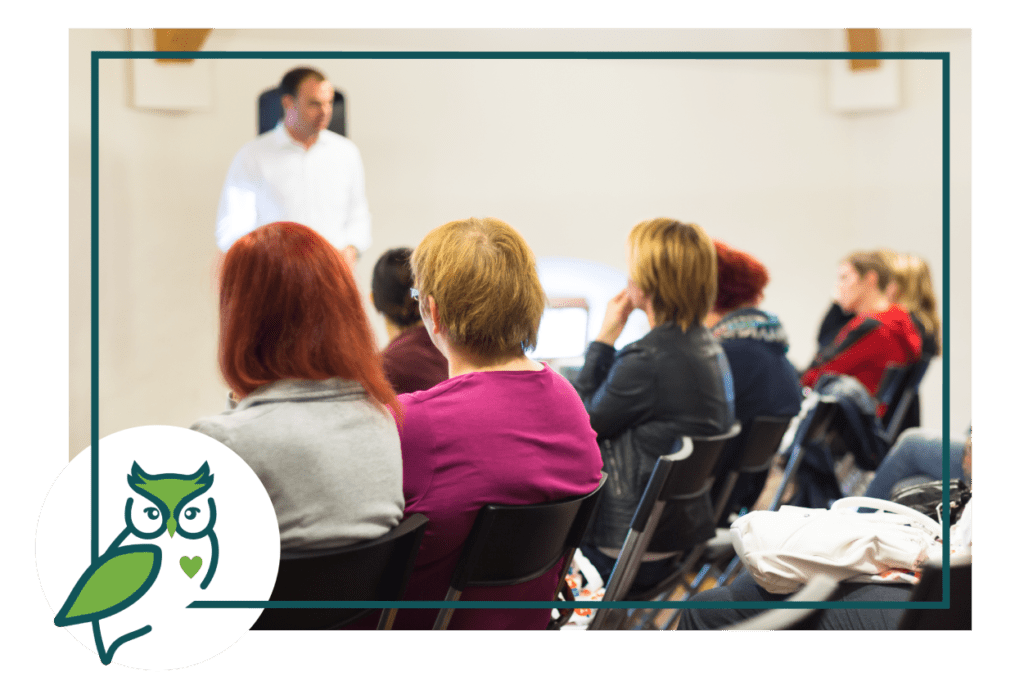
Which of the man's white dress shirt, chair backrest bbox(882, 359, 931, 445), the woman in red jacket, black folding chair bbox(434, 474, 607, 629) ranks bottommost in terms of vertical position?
black folding chair bbox(434, 474, 607, 629)

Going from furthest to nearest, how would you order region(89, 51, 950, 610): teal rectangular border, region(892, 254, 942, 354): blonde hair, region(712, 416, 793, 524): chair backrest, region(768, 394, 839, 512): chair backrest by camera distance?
region(768, 394, 839, 512): chair backrest < region(892, 254, 942, 354): blonde hair < region(712, 416, 793, 524): chair backrest < region(89, 51, 950, 610): teal rectangular border

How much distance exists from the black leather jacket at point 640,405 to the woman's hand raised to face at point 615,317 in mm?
37

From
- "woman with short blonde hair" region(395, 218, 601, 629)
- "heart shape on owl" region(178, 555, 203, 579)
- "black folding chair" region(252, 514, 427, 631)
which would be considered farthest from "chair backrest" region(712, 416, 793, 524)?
"heart shape on owl" region(178, 555, 203, 579)

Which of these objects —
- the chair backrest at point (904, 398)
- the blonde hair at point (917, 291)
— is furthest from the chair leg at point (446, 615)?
the chair backrest at point (904, 398)

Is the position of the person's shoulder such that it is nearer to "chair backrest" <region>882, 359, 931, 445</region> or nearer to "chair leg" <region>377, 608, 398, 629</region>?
"chair leg" <region>377, 608, 398, 629</region>

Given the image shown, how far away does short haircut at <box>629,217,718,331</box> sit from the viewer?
2887 mm

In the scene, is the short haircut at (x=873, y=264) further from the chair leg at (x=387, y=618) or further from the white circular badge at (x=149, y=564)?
the white circular badge at (x=149, y=564)

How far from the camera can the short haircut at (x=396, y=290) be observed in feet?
8.66

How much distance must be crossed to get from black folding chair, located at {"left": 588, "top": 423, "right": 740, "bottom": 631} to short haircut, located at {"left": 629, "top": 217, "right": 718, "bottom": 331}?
0.42 meters

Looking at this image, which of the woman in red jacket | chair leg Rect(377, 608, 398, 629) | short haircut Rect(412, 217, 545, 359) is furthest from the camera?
the woman in red jacket

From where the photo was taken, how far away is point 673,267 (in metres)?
2.91

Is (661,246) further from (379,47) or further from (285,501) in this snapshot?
(285,501)

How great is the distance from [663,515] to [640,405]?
34 centimetres

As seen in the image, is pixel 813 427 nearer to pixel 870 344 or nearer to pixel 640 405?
pixel 870 344
